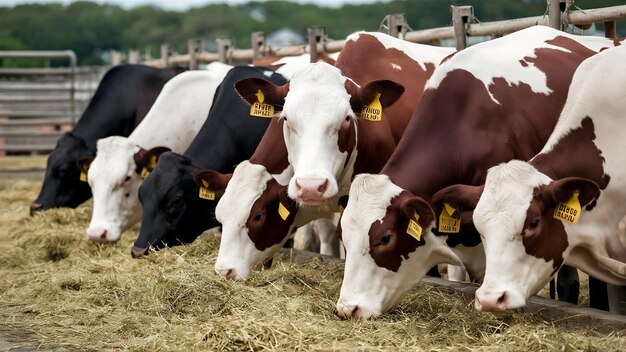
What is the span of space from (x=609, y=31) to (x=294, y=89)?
265 cm

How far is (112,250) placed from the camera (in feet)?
27.8

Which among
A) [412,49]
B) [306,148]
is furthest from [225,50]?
[306,148]

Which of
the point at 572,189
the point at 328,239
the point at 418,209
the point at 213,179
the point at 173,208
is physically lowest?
the point at 328,239

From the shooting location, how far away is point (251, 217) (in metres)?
6.70

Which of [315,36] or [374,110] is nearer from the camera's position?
[374,110]

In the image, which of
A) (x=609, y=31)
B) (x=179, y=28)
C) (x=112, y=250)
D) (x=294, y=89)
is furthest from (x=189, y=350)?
(x=179, y=28)

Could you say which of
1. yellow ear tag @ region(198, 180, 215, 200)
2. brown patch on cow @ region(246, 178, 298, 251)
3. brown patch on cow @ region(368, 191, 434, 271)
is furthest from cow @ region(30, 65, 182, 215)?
brown patch on cow @ region(368, 191, 434, 271)

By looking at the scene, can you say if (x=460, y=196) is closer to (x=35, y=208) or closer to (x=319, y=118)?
(x=319, y=118)

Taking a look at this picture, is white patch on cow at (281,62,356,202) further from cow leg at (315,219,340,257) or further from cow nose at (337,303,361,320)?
cow leg at (315,219,340,257)

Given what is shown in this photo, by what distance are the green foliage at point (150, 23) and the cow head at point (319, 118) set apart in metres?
50.6

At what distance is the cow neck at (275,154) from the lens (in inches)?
272

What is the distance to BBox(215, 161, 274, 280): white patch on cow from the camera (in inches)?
261

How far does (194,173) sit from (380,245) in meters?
2.66

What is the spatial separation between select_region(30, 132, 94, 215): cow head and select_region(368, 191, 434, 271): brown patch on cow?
17.5 ft
